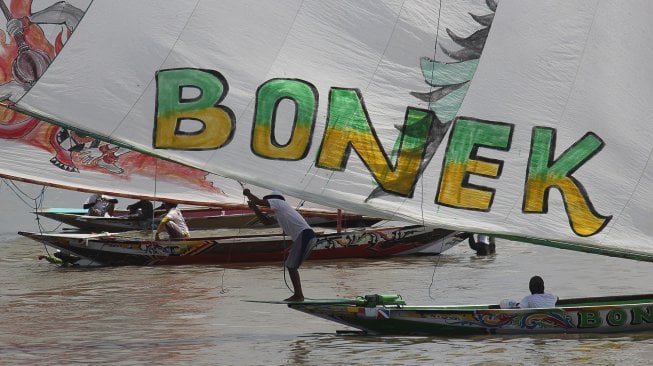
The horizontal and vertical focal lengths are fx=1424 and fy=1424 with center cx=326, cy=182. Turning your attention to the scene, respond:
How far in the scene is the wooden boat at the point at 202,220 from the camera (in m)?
33.3

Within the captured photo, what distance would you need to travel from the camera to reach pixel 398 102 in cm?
1389

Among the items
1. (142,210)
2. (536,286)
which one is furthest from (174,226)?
(536,286)

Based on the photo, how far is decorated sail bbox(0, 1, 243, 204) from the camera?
27.5 metres

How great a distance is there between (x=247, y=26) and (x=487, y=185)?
2.90 meters

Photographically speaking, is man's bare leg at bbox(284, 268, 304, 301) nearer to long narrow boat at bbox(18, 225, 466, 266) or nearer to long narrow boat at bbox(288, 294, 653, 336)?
long narrow boat at bbox(288, 294, 653, 336)

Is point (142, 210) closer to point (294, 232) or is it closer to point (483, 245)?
point (483, 245)

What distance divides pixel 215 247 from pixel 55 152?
17.9 feet

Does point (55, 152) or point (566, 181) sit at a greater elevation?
point (55, 152)

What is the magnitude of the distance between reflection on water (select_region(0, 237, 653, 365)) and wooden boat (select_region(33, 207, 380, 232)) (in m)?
2.59

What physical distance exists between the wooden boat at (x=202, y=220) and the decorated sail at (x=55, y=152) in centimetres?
150

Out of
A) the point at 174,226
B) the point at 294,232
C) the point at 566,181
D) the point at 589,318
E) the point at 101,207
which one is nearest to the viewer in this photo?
the point at 566,181

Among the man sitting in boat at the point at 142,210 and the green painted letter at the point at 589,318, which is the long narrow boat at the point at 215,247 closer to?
the man sitting in boat at the point at 142,210

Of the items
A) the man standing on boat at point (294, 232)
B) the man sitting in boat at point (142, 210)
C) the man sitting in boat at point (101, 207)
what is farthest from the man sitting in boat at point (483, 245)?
the man standing on boat at point (294, 232)

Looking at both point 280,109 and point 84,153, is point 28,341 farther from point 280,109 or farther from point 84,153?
point 84,153
